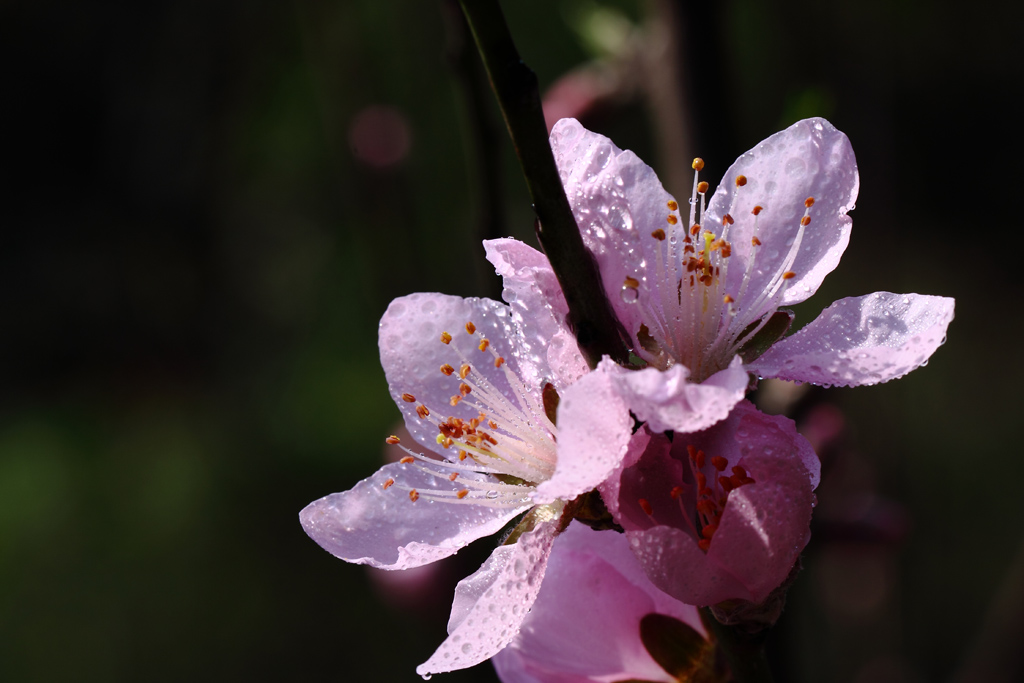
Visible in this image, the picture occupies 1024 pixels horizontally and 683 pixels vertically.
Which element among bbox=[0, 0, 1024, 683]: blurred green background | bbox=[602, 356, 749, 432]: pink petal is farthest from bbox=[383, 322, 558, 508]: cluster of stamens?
bbox=[0, 0, 1024, 683]: blurred green background

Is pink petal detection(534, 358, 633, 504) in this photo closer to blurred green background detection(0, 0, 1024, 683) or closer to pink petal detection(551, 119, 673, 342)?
pink petal detection(551, 119, 673, 342)

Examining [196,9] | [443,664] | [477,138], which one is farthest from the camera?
[196,9]

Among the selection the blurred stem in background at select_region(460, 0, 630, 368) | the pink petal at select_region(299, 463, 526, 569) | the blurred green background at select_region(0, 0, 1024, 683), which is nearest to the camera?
the blurred stem in background at select_region(460, 0, 630, 368)

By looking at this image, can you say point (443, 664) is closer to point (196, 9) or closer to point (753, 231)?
point (753, 231)

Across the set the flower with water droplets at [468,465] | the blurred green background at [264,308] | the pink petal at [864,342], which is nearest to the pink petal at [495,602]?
the flower with water droplets at [468,465]

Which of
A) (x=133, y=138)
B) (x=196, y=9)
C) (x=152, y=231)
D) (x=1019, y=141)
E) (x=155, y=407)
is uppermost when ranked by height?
(x=196, y=9)

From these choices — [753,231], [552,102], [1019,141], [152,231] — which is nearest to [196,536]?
[152,231]

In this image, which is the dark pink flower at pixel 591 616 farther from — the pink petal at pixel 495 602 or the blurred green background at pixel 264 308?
the blurred green background at pixel 264 308
